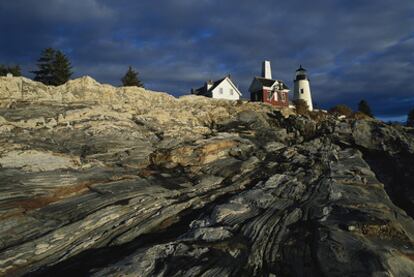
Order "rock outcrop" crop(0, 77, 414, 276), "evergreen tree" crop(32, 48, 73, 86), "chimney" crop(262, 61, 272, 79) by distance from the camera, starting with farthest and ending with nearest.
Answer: "chimney" crop(262, 61, 272, 79) → "evergreen tree" crop(32, 48, 73, 86) → "rock outcrop" crop(0, 77, 414, 276)

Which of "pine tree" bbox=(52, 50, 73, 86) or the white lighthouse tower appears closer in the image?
"pine tree" bbox=(52, 50, 73, 86)

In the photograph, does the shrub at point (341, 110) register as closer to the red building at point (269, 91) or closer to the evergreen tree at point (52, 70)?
the red building at point (269, 91)

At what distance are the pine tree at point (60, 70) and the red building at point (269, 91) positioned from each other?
41.4m

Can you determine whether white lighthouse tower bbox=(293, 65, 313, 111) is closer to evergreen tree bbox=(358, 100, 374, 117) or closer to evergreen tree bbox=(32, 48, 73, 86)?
evergreen tree bbox=(358, 100, 374, 117)

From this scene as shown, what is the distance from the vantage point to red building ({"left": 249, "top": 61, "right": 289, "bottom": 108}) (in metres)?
83.1

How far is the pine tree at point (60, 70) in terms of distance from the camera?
58531mm

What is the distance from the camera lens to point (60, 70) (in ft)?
193

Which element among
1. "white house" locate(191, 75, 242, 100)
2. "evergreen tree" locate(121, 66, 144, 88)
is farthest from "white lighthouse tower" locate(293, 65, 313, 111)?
"evergreen tree" locate(121, 66, 144, 88)

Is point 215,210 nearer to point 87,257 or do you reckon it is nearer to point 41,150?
point 87,257

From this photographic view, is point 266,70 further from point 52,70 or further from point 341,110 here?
point 52,70

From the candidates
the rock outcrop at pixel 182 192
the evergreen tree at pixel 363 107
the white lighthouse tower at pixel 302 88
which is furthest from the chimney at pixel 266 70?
the rock outcrop at pixel 182 192

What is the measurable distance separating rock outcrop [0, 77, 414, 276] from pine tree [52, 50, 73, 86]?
47.0 feet

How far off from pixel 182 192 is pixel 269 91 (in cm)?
5995

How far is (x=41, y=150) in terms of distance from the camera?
92.2 feet
